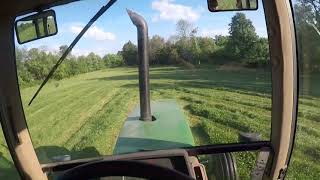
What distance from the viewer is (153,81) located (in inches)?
128

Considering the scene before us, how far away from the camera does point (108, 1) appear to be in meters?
3.13

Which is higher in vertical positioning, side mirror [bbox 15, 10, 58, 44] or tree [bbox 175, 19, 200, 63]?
side mirror [bbox 15, 10, 58, 44]

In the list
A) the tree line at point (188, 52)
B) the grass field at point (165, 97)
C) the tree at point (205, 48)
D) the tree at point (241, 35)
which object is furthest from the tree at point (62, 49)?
the tree at point (241, 35)

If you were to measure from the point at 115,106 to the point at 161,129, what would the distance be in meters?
0.32

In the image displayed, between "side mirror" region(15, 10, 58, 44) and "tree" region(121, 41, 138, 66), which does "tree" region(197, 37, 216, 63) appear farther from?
"side mirror" region(15, 10, 58, 44)

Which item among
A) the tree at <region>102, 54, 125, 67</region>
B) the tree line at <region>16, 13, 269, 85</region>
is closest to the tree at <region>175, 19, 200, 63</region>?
the tree line at <region>16, 13, 269, 85</region>

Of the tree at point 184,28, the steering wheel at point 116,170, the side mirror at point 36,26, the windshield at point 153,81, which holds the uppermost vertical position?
the side mirror at point 36,26

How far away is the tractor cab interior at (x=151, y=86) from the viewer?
311 centimetres

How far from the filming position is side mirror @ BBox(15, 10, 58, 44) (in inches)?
126

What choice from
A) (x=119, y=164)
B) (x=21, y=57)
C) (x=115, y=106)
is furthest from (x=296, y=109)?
(x=21, y=57)

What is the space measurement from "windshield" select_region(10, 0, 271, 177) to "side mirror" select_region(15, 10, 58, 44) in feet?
0.10

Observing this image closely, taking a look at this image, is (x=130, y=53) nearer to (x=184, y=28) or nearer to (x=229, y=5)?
(x=184, y=28)

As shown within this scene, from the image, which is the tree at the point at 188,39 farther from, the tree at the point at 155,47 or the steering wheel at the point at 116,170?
the steering wheel at the point at 116,170

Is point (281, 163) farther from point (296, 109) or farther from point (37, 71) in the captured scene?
point (37, 71)
